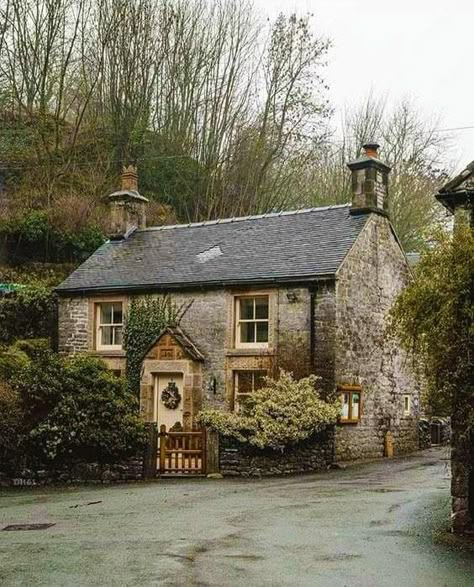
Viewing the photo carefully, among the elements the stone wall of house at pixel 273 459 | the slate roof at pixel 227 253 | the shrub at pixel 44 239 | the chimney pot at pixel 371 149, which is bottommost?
the stone wall of house at pixel 273 459

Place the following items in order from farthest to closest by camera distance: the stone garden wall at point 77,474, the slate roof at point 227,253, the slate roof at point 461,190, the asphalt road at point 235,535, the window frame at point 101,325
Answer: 1. the window frame at point 101,325
2. the slate roof at point 227,253
3. the stone garden wall at point 77,474
4. the slate roof at point 461,190
5. the asphalt road at point 235,535

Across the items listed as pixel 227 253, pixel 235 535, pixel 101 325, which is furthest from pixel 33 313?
pixel 235 535

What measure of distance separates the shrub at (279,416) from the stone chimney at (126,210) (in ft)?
32.3

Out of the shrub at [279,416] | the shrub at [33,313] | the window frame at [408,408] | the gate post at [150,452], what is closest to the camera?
the gate post at [150,452]

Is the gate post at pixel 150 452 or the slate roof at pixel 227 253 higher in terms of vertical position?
the slate roof at pixel 227 253

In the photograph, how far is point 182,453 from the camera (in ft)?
64.8

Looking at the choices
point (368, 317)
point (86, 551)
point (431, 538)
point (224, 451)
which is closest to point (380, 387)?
point (368, 317)

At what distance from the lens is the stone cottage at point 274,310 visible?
75.9ft

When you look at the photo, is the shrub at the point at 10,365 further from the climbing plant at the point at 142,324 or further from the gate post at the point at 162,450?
the climbing plant at the point at 142,324

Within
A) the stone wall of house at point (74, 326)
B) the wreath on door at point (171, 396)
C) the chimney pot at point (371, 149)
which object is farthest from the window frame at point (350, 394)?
the stone wall of house at point (74, 326)

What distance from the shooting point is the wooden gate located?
19703 millimetres

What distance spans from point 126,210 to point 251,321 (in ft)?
26.8

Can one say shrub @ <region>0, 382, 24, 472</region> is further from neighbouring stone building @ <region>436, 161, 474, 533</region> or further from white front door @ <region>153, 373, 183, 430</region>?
neighbouring stone building @ <region>436, 161, 474, 533</region>

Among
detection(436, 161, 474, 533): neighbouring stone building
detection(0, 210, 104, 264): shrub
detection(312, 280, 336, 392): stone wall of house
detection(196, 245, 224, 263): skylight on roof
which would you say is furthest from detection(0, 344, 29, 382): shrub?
detection(0, 210, 104, 264): shrub
